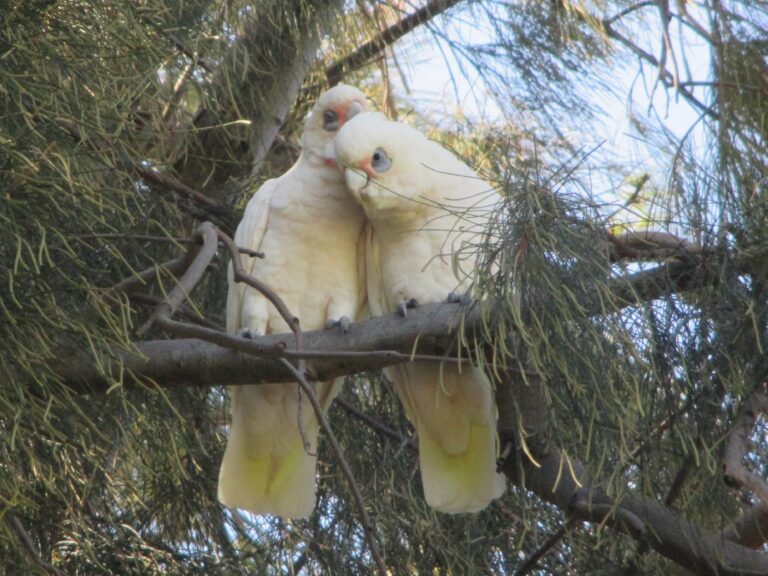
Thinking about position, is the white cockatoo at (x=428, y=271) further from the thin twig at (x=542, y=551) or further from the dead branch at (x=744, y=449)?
the dead branch at (x=744, y=449)

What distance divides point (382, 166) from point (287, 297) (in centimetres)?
33

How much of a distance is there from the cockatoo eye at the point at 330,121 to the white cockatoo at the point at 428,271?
14 cm

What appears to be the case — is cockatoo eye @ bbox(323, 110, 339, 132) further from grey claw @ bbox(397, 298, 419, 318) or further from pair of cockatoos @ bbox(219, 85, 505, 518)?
grey claw @ bbox(397, 298, 419, 318)

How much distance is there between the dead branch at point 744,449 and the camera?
1.44 m

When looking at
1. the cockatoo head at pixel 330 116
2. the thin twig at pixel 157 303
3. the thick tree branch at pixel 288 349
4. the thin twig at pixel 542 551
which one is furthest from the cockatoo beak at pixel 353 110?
the thin twig at pixel 542 551

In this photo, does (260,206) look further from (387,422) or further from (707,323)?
(707,323)

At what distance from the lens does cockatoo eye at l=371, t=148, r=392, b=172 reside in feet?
6.80

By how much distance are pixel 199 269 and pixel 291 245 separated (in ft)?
2.21

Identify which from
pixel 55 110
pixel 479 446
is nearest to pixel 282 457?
pixel 479 446

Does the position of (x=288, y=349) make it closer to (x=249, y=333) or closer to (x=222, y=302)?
(x=249, y=333)

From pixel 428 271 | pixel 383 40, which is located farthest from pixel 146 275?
pixel 383 40

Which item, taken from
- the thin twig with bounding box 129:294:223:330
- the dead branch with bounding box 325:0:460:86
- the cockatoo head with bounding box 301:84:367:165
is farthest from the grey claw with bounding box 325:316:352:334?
the dead branch with bounding box 325:0:460:86

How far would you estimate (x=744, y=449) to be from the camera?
1521mm

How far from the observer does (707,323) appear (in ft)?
5.27
